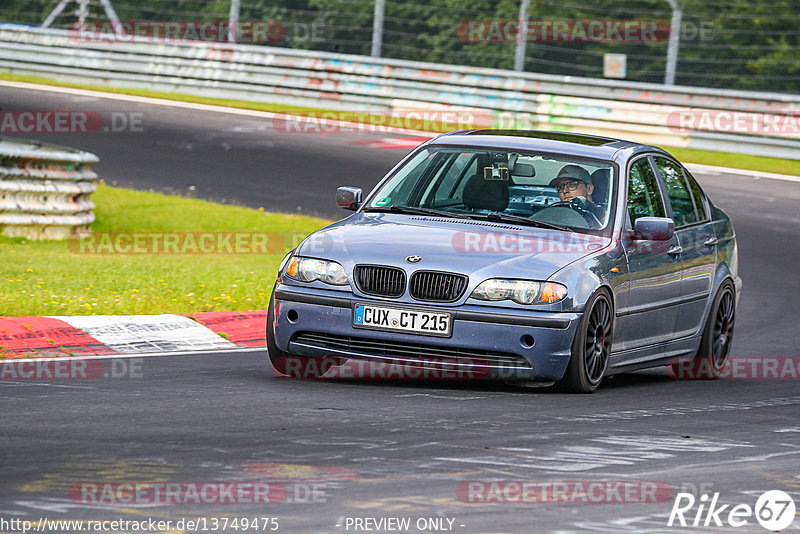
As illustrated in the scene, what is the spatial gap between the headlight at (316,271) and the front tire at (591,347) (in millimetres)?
1341

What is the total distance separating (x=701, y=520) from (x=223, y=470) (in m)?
1.85

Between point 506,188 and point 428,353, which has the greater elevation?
point 506,188

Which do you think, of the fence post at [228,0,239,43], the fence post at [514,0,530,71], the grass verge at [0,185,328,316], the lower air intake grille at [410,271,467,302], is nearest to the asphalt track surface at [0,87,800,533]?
the lower air intake grille at [410,271,467,302]

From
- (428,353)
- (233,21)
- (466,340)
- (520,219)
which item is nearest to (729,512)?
(466,340)

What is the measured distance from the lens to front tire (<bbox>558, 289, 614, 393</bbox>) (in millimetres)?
8127

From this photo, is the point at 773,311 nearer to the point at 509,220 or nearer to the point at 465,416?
the point at 509,220

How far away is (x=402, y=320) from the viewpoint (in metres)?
8.01

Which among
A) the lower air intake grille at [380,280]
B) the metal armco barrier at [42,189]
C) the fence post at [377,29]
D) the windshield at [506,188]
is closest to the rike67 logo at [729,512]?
the lower air intake grille at [380,280]

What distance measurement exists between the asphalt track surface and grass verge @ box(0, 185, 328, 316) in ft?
6.12

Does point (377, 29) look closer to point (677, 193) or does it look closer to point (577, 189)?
point (677, 193)

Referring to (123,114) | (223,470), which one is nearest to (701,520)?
(223,470)

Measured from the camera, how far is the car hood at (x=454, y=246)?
8031mm

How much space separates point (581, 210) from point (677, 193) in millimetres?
1328

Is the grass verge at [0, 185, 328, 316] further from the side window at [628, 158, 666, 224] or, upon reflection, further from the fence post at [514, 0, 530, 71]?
the fence post at [514, 0, 530, 71]
